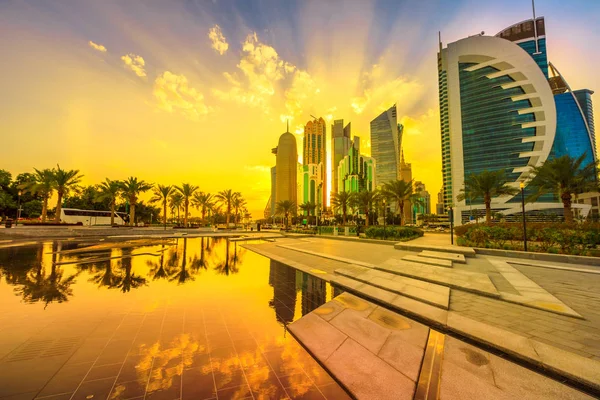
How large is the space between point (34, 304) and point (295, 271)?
308 inches

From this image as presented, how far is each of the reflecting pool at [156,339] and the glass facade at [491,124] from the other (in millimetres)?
104535

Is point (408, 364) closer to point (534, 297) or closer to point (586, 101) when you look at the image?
point (534, 297)

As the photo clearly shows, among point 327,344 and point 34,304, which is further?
point 34,304

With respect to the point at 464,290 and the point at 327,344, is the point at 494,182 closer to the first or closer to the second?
the point at 464,290

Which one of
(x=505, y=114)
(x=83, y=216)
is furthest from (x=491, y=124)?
(x=83, y=216)

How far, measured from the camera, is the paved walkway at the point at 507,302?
13.3 ft

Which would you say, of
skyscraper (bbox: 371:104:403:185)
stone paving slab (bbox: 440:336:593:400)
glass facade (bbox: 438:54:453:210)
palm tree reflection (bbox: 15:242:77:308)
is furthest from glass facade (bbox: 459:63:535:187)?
palm tree reflection (bbox: 15:242:77:308)

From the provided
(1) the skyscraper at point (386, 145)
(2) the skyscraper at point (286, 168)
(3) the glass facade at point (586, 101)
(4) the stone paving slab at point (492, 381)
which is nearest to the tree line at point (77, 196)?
(4) the stone paving slab at point (492, 381)

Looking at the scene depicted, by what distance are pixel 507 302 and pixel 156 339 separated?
26.5 feet

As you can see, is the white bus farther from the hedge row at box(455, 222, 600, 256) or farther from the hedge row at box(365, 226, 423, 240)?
the hedge row at box(455, 222, 600, 256)

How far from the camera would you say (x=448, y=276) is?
8203 mm

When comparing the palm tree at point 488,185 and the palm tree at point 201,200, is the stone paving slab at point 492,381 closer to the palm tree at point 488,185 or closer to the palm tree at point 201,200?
the palm tree at point 488,185

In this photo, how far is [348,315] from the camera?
534 cm

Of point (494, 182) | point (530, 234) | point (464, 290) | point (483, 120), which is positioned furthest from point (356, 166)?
point (464, 290)
